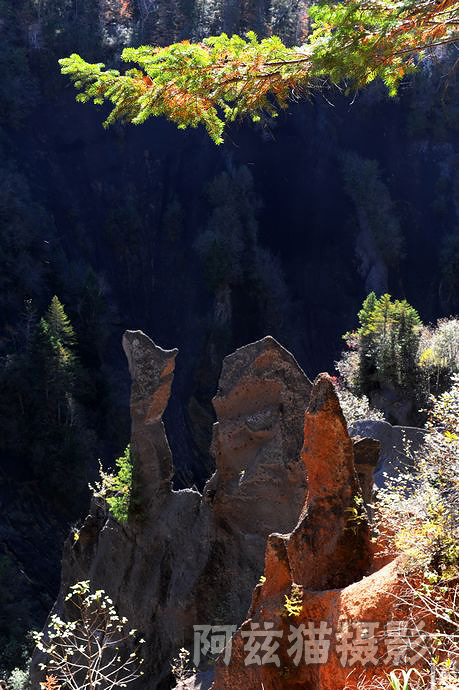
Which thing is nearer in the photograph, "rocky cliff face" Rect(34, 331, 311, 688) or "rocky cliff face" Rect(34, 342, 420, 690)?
"rocky cliff face" Rect(34, 342, 420, 690)

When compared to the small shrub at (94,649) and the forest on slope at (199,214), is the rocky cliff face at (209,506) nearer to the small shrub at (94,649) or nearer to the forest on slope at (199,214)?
the small shrub at (94,649)

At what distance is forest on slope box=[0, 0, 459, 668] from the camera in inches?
1195

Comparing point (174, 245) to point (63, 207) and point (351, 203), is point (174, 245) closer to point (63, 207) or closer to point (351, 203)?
point (63, 207)

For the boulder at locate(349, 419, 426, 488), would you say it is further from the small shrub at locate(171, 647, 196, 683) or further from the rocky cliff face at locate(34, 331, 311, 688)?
the small shrub at locate(171, 647, 196, 683)

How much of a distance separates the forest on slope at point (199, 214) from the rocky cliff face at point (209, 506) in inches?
621

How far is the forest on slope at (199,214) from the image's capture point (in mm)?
30359

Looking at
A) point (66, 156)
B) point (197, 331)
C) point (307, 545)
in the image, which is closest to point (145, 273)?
point (197, 331)

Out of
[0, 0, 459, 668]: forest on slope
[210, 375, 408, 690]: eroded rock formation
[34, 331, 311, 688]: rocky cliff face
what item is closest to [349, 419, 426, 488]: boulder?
[34, 331, 311, 688]: rocky cliff face

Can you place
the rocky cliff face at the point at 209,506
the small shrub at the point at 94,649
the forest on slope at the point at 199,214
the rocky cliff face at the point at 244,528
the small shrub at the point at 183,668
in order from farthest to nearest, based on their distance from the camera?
the forest on slope at the point at 199,214, the rocky cliff face at the point at 209,506, the small shrub at the point at 183,668, the small shrub at the point at 94,649, the rocky cliff face at the point at 244,528

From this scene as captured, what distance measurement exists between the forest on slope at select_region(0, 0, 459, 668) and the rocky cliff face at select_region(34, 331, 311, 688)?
51.8 feet

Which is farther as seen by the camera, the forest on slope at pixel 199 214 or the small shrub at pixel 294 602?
the forest on slope at pixel 199 214

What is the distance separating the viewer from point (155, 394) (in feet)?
38.1

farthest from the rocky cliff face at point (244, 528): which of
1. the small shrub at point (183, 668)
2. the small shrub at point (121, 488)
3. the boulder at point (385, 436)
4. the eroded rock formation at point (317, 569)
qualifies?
the boulder at point (385, 436)

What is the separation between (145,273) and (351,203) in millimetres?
11589
